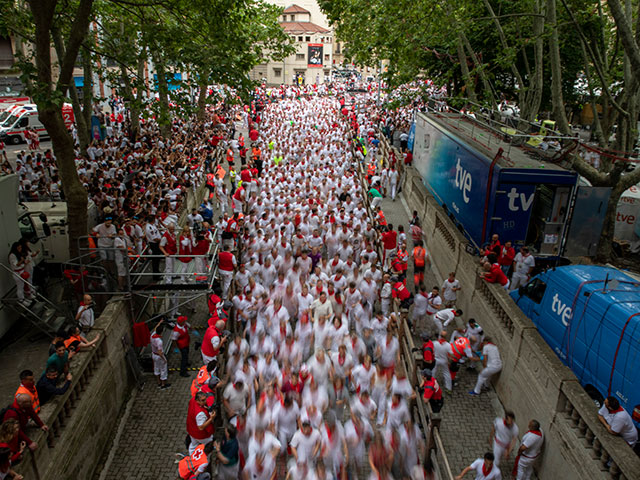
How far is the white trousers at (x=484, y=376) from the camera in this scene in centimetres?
890

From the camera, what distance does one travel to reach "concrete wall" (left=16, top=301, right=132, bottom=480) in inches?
241

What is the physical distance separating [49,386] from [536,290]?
8.25m

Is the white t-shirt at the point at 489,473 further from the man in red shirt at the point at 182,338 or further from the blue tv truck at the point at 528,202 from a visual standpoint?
the blue tv truck at the point at 528,202

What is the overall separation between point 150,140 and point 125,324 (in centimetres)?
1814

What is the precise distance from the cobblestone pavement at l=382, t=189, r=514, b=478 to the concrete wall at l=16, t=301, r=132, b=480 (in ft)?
17.8

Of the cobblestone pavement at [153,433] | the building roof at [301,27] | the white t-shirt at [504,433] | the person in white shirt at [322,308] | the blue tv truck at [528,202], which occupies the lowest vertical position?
the cobblestone pavement at [153,433]

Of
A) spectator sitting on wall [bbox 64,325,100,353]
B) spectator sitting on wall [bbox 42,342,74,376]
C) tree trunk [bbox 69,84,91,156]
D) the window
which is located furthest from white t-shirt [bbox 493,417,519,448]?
tree trunk [bbox 69,84,91,156]

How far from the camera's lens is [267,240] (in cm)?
1288

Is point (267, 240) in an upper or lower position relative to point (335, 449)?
upper

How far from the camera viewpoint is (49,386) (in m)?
6.51

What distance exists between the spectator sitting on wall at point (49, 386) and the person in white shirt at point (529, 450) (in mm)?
6405

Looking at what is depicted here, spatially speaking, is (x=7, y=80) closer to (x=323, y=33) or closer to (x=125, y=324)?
(x=125, y=324)

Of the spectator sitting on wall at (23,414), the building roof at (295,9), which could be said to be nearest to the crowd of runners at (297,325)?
the spectator sitting on wall at (23,414)

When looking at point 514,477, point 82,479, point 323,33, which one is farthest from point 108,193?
point 323,33
